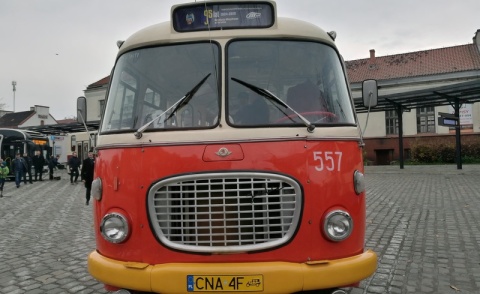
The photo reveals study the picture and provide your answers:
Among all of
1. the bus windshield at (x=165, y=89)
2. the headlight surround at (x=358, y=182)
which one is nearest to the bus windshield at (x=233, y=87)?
the bus windshield at (x=165, y=89)

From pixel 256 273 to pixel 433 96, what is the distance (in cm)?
2192

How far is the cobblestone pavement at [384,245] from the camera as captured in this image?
17.0 ft

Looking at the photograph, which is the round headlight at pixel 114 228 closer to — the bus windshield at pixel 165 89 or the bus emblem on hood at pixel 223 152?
the bus windshield at pixel 165 89

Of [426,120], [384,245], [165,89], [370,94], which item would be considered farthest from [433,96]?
[165,89]

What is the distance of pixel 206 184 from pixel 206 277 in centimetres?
69

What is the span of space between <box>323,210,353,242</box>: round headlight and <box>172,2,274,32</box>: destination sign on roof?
178 cm

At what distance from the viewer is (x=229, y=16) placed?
405 centimetres

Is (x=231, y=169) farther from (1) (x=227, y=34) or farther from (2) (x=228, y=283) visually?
(1) (x=227, y=34)

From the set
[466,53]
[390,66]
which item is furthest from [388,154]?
[466,53]

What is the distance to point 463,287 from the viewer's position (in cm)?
493

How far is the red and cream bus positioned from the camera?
11.3 feet

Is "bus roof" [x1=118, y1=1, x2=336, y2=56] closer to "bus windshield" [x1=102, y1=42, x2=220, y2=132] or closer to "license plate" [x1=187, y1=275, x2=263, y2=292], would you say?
"bus windshield" [x1=102, y1=42, x2=220, y2=132]

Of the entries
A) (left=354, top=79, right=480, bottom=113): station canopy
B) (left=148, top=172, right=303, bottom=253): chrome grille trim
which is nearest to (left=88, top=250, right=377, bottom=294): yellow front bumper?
(left=148, top=172, right=303, bottom=253): chrome grille trim

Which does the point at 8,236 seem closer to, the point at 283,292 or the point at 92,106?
the point at 283,292
